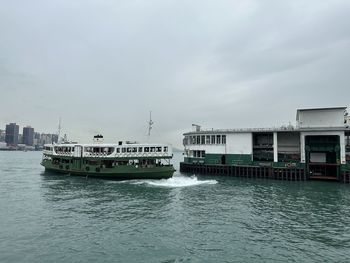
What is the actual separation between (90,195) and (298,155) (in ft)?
156

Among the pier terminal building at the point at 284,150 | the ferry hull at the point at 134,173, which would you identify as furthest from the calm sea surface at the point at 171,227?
the pier terminal building at the point at 284,150

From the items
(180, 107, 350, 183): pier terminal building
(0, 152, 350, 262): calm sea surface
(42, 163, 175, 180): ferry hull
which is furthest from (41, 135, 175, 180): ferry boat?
(180, 107, 350, 183): pier terminal building

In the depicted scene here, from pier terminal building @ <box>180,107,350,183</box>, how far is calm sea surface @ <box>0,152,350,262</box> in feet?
68.6

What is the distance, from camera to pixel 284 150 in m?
65.8

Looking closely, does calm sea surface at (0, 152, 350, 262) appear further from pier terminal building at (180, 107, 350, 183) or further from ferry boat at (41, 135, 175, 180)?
pier terminal building at (180, 107, 350, 183)

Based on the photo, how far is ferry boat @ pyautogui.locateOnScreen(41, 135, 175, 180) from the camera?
50.9m

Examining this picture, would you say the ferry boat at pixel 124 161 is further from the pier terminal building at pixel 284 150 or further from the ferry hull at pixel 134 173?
the pier terminal building at pixel 284 150

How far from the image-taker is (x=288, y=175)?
191ft

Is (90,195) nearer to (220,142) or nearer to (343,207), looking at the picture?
(343,207)

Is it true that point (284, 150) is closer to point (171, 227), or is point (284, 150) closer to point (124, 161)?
point (124, 161)

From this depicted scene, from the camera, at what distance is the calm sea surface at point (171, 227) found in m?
17.2

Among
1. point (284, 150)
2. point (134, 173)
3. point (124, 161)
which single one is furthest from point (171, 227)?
point (284, 150)

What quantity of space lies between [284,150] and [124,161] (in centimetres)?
3779

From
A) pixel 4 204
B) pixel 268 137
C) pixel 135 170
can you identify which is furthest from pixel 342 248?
pixel 268 137
